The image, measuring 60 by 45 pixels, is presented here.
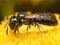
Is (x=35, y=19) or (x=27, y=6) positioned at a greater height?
(x=27, y=6)

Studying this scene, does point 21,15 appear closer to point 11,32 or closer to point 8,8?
point 11,32

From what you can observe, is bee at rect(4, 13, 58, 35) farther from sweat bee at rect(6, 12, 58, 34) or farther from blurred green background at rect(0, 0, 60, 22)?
blurred green background at rect(0, 0, 60, 22)

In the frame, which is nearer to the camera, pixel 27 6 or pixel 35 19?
pixel 35 19

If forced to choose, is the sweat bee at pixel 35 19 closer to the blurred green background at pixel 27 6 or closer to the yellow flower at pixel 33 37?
the yellow flower at pixel 33 37

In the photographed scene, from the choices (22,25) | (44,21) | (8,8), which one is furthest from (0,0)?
(44,21)

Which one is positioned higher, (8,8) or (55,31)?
(8,8)

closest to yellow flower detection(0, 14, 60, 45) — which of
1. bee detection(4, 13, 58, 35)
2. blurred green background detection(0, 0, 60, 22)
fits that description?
bee detection(4, 13, 58, 35)

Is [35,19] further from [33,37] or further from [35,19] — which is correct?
[33,37]

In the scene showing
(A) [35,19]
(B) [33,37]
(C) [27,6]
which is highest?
(C) [27,6]

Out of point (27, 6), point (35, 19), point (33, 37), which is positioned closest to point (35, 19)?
point (35, 19)
